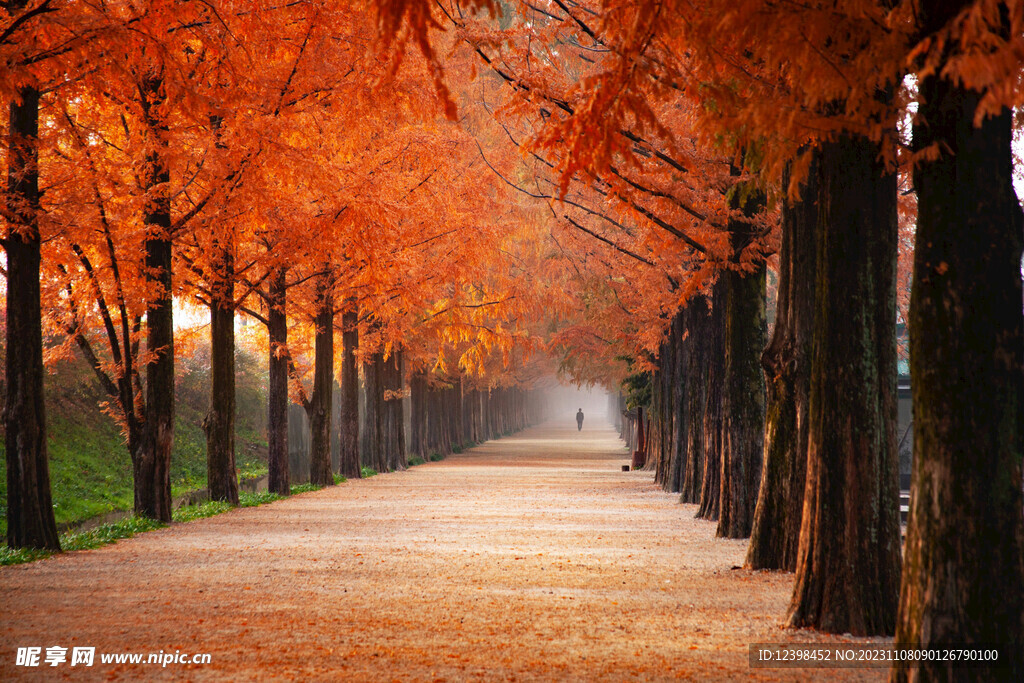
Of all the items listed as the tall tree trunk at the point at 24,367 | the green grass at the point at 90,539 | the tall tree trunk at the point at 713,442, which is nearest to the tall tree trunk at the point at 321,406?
the green grass at the point at 90,539

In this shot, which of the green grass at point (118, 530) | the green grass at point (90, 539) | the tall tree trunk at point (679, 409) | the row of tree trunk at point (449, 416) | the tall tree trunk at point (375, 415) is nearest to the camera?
the green grass at point (90, 539)

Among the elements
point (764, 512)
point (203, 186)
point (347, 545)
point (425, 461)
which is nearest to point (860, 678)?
point (764, 512)

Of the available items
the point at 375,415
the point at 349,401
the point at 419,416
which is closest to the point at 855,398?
the point at 349,401

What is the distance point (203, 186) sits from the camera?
49.6 ft

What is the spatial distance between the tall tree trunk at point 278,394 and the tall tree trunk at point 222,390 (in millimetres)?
2591

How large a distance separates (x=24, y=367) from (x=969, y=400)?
10.2 metres

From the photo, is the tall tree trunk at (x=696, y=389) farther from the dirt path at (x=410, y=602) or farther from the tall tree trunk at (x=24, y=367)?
the tall tree trunk at (x=24, y=367)

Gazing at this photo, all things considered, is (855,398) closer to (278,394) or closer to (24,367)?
(24,367)

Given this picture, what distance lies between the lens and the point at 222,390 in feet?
58.5

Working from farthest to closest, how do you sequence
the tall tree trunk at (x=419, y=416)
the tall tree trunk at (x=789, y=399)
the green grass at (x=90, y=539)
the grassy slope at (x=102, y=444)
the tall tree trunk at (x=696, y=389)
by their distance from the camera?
the tall tree trunk at (x=419, y=416) → the grassy slope at (x=102, y=444) → the tall tree trunk at (x=696, y=389) → the green grass at (x=90, y=539) → the tall tree trunk at (x=789, y=399)

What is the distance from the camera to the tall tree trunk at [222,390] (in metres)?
17.8

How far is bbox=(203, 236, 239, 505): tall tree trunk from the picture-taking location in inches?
703

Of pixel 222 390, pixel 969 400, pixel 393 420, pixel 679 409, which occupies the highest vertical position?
pixel 222 390

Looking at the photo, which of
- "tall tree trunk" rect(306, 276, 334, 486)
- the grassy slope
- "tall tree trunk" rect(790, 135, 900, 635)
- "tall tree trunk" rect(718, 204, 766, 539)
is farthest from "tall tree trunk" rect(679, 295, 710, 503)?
the grassy slope
